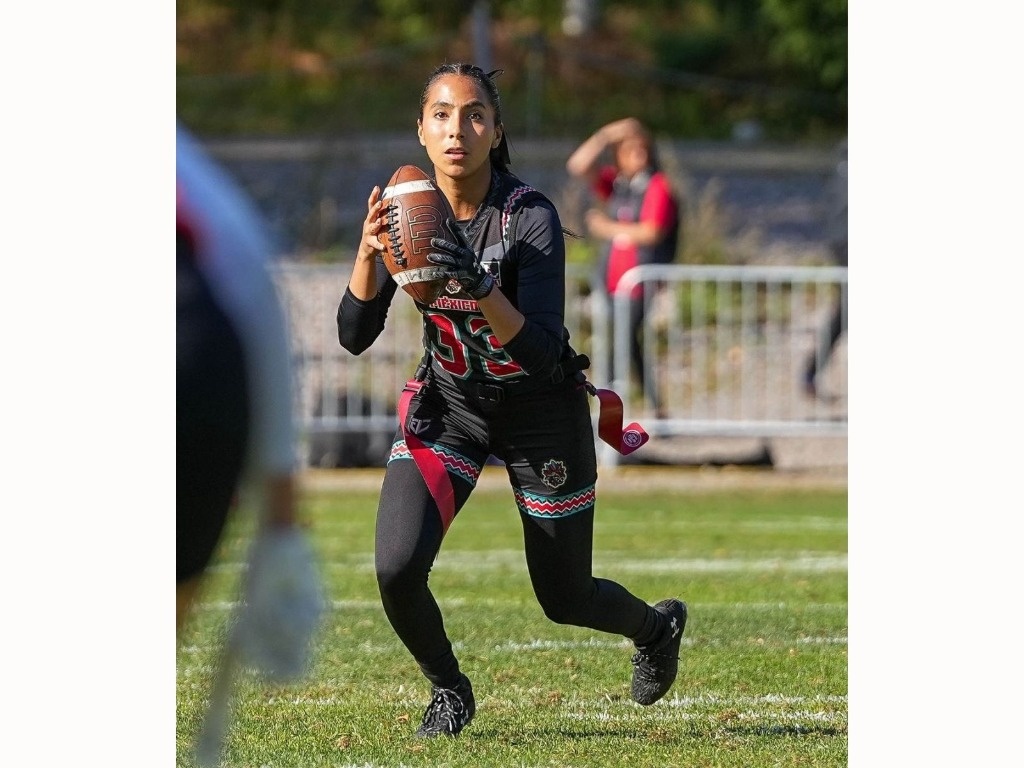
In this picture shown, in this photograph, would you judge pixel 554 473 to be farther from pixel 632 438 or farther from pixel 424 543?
pixel 424 543

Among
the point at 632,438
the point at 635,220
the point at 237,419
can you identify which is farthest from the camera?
the point at 635,220

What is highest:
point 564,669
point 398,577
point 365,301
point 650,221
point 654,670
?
point 650,221

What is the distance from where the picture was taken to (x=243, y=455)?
2.87m

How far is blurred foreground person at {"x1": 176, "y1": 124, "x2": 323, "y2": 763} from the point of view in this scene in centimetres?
279

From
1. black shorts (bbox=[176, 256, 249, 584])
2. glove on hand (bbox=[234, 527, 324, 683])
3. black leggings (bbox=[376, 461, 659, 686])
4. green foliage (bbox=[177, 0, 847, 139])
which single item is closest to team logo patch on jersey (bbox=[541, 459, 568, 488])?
black leggings (bbox=[376, 461, 659, 686])

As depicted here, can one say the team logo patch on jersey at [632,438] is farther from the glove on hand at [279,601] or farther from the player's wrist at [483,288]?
the glove on hand at [279,601]

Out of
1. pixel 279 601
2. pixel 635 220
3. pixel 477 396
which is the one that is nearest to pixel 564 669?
pixel 477 396

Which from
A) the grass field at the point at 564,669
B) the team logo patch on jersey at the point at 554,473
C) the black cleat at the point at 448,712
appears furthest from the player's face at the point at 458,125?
the black cleat at the point at 448,712

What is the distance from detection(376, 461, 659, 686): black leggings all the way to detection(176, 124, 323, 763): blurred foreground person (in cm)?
168

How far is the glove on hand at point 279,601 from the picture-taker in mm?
2990

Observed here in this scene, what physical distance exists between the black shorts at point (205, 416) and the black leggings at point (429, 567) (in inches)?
70.3

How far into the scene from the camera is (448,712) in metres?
4.99

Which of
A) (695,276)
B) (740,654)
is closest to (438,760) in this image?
(740,654)

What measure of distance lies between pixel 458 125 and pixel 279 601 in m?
1.97
